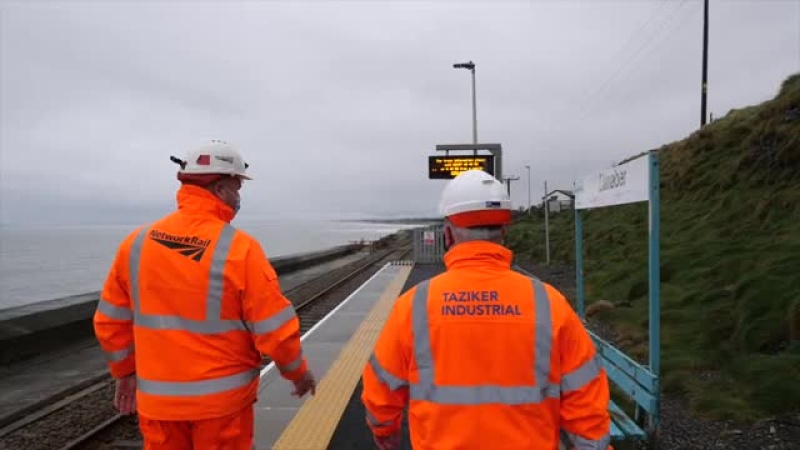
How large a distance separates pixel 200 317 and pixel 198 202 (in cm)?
60

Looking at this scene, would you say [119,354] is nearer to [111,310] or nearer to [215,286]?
[111,310]

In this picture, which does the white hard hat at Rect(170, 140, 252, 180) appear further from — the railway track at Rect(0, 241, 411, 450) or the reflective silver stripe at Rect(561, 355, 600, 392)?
the railway track at Rect(0, 241, 411, 450)

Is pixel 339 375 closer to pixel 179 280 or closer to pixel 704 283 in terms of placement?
pixel 179 280

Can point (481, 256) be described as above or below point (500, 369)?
above

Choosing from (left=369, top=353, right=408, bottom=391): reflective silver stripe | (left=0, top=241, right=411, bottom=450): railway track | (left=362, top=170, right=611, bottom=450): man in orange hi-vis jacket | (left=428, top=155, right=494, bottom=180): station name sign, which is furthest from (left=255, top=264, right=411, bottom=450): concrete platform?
(left=428, top=155, right=494, bottom=180): station name sign

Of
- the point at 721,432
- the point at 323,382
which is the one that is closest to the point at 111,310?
the point at 323,382

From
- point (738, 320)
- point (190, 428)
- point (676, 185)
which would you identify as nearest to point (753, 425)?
point (738, 320)

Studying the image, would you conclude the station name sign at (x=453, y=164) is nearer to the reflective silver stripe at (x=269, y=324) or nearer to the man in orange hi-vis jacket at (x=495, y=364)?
the reflective silver stripe at (x=269, y=324)

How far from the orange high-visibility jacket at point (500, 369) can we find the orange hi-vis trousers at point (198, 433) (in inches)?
43.5

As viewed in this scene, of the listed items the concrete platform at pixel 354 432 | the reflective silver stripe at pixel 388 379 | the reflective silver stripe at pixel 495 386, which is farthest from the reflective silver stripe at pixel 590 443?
the concrete platform at pixel 354 432

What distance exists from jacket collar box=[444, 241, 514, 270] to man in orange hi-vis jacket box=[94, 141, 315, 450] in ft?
3.39

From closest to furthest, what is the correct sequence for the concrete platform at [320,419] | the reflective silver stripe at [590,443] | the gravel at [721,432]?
the reflective silver stripe at [590,443] → the gravel at [721,432] → the concrete platform at [320,419]

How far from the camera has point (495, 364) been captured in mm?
1946

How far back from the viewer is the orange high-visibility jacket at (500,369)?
1.94 m
